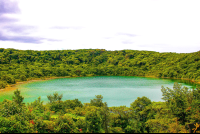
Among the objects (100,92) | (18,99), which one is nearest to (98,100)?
(18,99)

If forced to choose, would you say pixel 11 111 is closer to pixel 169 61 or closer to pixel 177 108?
pixel 177 108

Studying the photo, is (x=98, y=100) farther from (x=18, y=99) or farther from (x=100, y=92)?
(x=100, y=92)

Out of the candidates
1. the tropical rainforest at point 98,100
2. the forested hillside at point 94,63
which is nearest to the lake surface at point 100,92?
the tropical rainforest at point 98,100

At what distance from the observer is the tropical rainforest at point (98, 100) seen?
13234 millimetres

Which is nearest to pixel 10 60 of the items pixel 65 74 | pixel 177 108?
pixel 65 74

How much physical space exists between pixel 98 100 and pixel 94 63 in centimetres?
10171

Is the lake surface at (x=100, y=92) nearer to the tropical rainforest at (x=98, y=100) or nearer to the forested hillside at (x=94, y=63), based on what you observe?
the tropical rainforest at (x=98, y=100)

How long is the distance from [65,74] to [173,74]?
63386 mm

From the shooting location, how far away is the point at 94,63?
125 m

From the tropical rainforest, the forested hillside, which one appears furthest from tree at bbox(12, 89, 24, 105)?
the forested hillside

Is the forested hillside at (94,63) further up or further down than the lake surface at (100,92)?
further up

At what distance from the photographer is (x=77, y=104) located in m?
24.1

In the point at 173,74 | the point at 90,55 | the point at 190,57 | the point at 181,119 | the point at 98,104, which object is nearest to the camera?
the point at 181,119

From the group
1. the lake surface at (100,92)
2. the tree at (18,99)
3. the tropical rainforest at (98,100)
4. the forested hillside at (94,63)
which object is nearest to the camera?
the tropical rainforest at (98,100)
